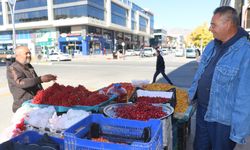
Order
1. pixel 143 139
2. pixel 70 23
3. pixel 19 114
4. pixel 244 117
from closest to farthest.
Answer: pixel 143 139
pixel 244 117
pixel 19 114
pixel 70 23

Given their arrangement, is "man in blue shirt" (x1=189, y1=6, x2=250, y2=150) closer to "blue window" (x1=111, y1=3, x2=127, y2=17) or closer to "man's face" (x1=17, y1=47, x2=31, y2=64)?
"man's face" (x1=17, y1=47, x2=31, y2=64)

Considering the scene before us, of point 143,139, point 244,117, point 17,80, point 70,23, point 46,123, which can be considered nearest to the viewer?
point 143,139

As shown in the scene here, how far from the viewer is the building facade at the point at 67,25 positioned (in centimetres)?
5247

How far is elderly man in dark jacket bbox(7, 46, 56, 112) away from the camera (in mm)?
3716

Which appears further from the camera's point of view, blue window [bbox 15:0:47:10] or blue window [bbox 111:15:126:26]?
blue window [bbox 111:15:126:26]

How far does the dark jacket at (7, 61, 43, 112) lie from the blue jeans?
2503mm

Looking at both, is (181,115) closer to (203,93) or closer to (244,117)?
(203,93)

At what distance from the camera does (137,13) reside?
82.1 m

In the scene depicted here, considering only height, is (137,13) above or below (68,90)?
above

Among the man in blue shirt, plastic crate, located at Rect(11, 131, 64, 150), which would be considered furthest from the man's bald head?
the man in blue shirt

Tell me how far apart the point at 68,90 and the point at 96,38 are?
52555 millimetres

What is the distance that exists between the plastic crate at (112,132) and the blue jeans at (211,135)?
817 millimetres

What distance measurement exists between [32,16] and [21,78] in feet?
200

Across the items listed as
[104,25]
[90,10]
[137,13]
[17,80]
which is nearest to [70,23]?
[90,10]
